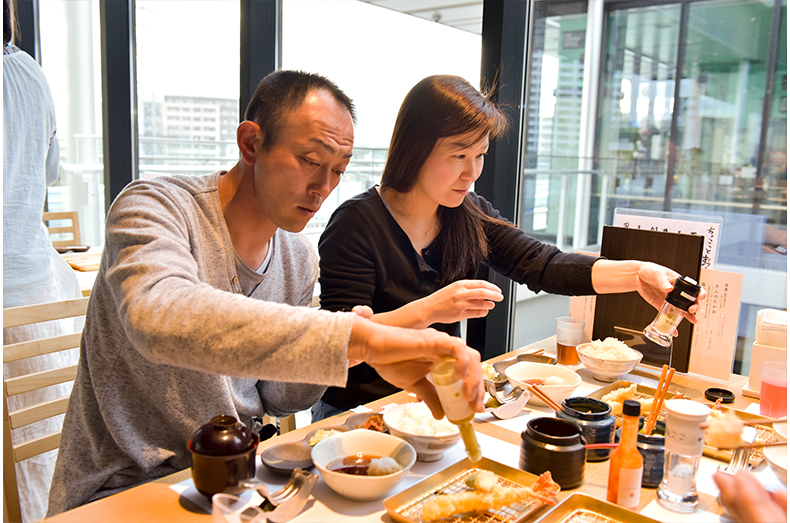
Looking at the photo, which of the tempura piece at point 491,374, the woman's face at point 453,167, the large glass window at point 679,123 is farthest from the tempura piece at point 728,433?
the large glass window at point 679,123

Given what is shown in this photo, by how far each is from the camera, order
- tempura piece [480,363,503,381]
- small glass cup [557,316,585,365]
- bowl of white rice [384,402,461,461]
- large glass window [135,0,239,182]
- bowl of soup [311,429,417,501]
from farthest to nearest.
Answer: large glass window [135,0,239,182] < small glass cup [557,316,585,365] < tempura piece [480,363,503,381] < bowl of white rice [384,402,461,461] < bowl of soup [311,429,417,501]

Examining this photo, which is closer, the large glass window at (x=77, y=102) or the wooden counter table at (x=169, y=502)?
the wooden counter table at (x=169, y=502)

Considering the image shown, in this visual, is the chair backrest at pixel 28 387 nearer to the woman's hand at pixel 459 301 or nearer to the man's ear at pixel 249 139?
the man's ear at pixel 249 139

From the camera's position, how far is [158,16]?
4.18 m

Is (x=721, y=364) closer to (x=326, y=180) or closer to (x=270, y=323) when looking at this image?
(x=326, y=180)

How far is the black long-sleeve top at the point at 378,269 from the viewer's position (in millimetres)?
1805

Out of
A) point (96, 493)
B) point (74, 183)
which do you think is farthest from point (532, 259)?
point (74, 183)

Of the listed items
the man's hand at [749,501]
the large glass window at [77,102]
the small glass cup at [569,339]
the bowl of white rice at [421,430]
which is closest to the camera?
the man's hand at [749,501]

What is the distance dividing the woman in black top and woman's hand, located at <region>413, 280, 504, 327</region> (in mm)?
169

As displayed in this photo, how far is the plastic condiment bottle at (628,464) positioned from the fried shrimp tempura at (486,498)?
11 centimetres

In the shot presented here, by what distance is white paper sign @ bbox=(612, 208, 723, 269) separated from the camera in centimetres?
180

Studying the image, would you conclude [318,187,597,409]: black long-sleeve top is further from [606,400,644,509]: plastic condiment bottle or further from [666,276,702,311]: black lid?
[606,400,644,509]: plastic condiment bottle

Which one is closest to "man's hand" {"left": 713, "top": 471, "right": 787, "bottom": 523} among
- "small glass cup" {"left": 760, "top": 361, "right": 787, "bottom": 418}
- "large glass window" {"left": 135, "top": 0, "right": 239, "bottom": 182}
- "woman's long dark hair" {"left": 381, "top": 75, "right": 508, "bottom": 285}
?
"small glass cup" {"left": 760, "top": 361, "right": 787, "bottom": 418}

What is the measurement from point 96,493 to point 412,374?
744 mm
